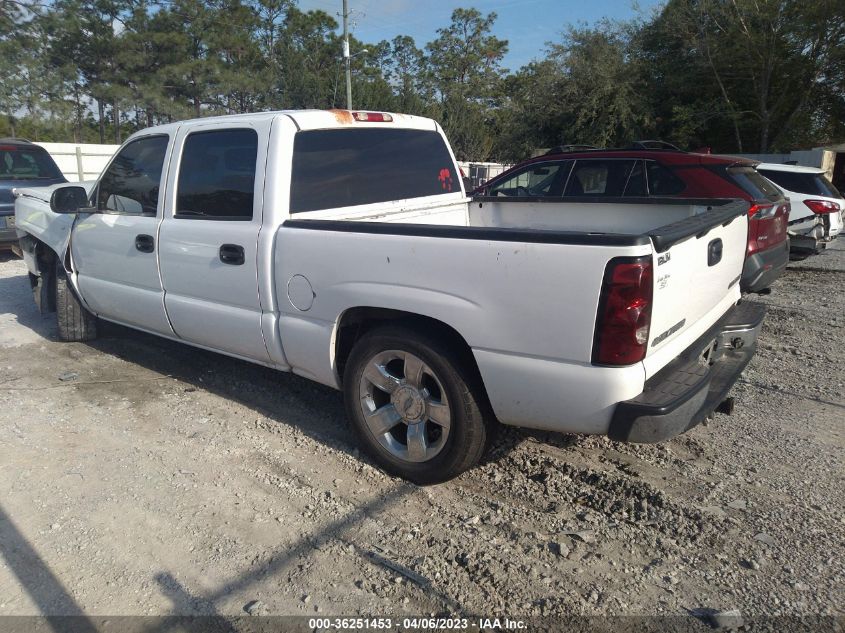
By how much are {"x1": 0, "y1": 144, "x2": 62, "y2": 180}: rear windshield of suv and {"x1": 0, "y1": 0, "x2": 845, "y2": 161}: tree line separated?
2114 cm

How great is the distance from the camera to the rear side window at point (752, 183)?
638cm

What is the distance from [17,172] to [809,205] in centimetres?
1187

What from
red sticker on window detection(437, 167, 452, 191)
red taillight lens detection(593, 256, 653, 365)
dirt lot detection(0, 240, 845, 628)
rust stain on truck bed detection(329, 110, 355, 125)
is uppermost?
rust stain on truck bed detection(329, 110, 355, 125)

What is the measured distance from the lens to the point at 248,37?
36000 millimetres

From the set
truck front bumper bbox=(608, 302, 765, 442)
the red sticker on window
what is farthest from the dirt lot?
the red sticker on window

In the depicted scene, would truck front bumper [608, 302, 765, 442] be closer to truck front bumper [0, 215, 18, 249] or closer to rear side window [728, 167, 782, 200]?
rear side window [728, 167, 782, 200]

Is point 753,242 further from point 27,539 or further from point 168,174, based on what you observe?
point 27,539

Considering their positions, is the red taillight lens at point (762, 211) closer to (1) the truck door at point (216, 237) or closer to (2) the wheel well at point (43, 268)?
(1) the truck door at point (216, 237)

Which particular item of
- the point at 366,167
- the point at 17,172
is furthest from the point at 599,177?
the point at 17,172

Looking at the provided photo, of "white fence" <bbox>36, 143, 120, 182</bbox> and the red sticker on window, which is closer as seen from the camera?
the red sticker on window

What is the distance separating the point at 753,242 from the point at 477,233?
307cm

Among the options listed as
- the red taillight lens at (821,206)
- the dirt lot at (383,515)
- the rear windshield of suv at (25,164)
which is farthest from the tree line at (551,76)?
the dirt lot at (383,515)

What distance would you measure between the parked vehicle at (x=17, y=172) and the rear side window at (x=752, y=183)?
9.60 m

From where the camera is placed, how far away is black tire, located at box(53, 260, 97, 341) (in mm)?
5602
